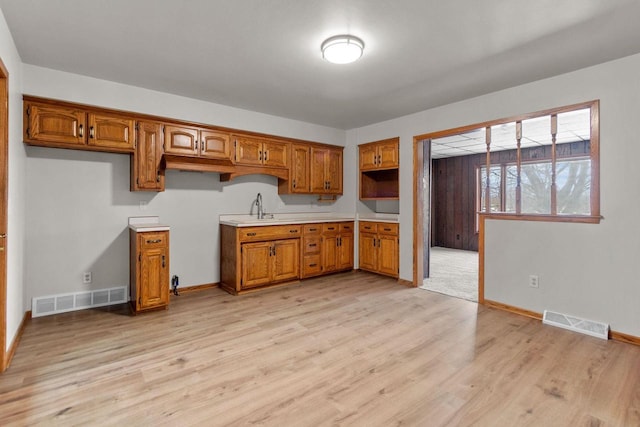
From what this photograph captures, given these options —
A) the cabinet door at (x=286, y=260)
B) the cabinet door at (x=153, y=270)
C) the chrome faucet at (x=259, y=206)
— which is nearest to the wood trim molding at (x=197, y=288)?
the cabinet door at (x=153, y=270)

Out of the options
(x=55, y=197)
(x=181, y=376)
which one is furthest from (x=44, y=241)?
(x=181, y=376)

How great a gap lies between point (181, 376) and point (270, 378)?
0.61m

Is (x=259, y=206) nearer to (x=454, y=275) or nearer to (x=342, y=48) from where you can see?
(x=342, y=48)

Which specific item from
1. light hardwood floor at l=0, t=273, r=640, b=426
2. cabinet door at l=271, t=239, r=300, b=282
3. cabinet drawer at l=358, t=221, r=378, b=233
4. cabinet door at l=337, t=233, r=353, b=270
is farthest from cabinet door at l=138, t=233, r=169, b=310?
cabinet drawer at l=358, t=221, r=378, b=233

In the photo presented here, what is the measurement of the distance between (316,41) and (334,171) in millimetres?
3070

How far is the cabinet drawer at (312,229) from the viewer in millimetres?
4801

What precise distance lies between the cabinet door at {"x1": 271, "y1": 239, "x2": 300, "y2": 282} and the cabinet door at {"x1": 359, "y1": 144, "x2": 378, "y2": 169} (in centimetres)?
177

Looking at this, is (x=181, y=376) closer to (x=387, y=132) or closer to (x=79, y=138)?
(x=79, y=138)

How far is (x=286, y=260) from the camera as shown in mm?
4574

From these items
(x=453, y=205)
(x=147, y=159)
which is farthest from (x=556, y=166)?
(x=453, y=205)

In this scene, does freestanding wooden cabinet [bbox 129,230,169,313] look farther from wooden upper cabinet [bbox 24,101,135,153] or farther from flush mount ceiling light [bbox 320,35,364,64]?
flush mount ceiling light [bbox 320,35,364,64]

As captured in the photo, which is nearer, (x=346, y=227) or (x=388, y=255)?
(x=388, y=255)

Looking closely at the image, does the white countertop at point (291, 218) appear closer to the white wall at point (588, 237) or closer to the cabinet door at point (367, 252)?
the cabinet door at point (367, 252)

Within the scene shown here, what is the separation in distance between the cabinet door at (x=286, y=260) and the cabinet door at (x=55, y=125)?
2.53 metres
